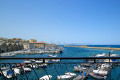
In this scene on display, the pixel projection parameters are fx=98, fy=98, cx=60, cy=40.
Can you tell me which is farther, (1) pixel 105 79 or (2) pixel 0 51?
(2) pixel 0 51

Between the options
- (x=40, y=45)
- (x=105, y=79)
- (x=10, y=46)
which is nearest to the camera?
(x=105, y=79)

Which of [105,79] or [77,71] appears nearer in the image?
[105,79]

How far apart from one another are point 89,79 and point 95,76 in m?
0.99

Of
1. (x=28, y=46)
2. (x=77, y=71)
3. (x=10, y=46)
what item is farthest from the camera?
(x=28, y=46)

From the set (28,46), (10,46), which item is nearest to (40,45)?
(28,46)

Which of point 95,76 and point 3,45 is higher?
point 3,45

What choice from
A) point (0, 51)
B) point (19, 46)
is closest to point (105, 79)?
point (0, 51)

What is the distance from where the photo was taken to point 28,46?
266 feet

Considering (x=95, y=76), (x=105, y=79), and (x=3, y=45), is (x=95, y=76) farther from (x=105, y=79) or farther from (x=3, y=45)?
(x=3, y=45)

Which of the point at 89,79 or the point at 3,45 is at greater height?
the point at 3,45

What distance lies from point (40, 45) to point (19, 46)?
2657 cm

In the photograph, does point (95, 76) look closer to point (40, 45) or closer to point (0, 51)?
point (0, 51)

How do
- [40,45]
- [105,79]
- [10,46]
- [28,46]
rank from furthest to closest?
[40,45]
[28,46]
[10,46]
[105,79]

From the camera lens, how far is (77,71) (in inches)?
693
